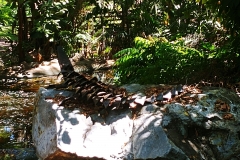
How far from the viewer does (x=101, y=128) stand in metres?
2.92

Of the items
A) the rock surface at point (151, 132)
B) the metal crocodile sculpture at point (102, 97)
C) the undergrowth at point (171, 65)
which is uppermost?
the undergrowth at point (171, 65)

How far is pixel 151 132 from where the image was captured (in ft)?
9.16

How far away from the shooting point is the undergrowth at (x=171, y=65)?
4.09m

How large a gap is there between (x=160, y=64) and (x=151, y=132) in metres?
1.73

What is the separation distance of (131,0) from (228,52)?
7.84 metres

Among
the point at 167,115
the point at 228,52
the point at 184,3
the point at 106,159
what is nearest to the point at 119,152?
the point at 106,159

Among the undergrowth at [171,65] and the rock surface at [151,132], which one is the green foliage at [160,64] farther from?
the rock surface at [151,132]

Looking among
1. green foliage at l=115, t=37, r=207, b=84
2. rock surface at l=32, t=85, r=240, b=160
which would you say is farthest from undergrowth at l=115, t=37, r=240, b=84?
rock surface at l=32, t=85, r=240, b=160

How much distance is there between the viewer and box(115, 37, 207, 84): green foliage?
4.30 metres

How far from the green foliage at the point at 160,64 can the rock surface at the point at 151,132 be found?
1109mm

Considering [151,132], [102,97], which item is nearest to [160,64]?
[102,97]

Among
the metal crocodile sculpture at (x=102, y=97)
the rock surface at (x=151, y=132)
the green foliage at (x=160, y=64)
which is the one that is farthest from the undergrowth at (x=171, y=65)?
the rock surface at (x=151, y=132)

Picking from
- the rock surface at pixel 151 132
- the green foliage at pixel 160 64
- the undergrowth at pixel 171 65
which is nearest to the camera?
the rock surface at pixel 151 132

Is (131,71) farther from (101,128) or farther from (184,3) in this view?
(184,3)
